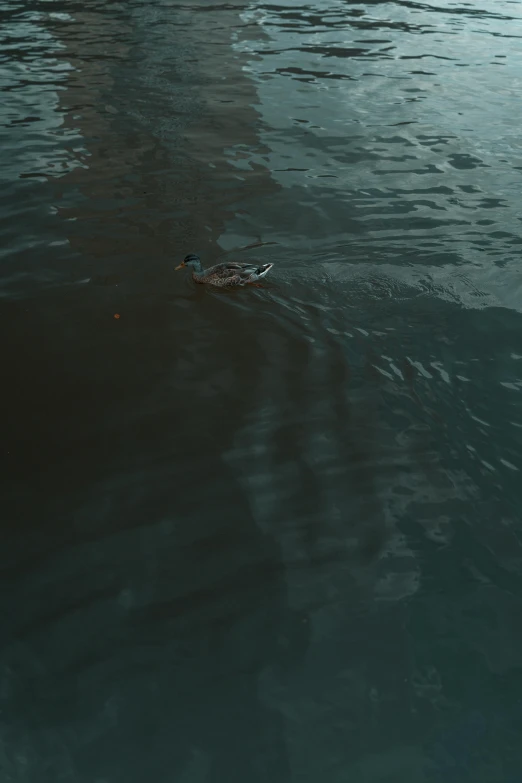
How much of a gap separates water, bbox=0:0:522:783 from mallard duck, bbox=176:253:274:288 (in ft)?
0.72

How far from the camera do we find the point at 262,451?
656 centimetres

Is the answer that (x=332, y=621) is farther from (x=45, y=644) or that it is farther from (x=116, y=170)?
(x=116, y=170)

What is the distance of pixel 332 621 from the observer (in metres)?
5.17

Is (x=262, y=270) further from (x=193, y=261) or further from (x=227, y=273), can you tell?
(x=193, y=261)

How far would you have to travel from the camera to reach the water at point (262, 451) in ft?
15.1

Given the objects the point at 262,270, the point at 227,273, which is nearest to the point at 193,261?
the point at 227,273

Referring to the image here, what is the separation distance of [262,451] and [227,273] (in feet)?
8.99

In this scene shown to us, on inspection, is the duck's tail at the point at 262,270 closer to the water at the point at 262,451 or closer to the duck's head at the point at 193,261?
the water at the point at 262,451

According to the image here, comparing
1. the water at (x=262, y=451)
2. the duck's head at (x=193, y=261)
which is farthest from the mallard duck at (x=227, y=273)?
the water at (x=262, y=451)

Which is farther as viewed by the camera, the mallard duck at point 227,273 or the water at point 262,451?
the mallard duck at point 227,273

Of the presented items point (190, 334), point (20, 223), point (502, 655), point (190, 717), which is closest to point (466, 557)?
point (502, 655)

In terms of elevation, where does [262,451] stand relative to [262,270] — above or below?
below

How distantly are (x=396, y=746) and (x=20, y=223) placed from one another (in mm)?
8154

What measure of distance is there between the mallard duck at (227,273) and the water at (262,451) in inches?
8.6
